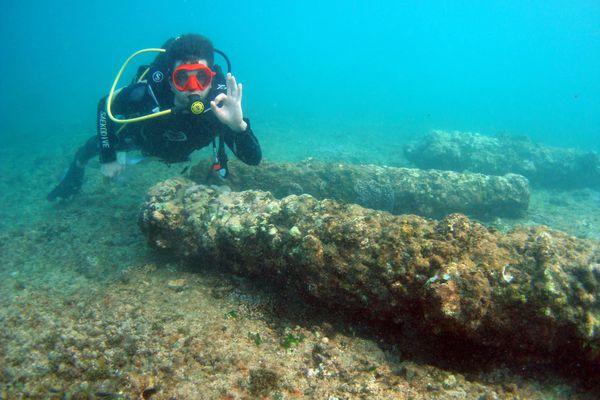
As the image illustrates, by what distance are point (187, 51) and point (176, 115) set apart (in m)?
0.98

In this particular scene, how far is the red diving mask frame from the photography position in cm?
470

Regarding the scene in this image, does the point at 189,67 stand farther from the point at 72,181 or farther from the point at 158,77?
the point at 72,181

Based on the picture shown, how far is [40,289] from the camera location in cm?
399

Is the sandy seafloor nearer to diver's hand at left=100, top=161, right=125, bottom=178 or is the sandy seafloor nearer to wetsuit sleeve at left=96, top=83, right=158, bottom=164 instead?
diver's hand at left=100, top=161, right=125, bottom=178

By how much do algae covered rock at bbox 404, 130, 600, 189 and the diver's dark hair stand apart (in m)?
9.33

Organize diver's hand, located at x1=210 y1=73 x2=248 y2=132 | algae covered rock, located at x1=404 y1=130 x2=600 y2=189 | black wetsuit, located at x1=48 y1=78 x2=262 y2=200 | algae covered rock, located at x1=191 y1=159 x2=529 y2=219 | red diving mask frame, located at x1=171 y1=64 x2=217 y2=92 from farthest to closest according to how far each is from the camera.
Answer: algae covered rock, located at x1=404 y1=130 x2=600 y2=189 < algae covered rock, located at x1=191 y1=159 x2=529 y2=219 < black wetsuit, located at x1=48 y1=78 x2=262 y2=200 < red diving mask frame, located at x1=171 y1=64 x2=217 y2=92 < diver's hand, located at x1=210 y1=73 x2=248 y2=132

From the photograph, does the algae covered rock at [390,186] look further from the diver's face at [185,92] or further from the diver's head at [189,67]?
the diver's head at [189,67]

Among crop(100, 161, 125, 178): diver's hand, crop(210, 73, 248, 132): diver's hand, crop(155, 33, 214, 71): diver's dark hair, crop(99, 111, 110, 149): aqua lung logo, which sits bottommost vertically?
crop(100, 161, 125, 178): diver's hand

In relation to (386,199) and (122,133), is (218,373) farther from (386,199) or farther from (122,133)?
(386,199)

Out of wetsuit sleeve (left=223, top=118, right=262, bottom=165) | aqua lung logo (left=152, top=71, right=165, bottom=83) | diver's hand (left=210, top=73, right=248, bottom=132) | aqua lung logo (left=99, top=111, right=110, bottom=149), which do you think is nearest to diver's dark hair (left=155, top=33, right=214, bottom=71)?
aqua lung logo (left=152, top=71, right=165, bottom=83)

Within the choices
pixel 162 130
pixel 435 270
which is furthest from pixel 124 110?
pixel 435 270

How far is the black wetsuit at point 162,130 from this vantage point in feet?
16.9

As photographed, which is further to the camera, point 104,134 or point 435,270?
point 104,134

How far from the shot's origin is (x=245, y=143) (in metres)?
5.09
